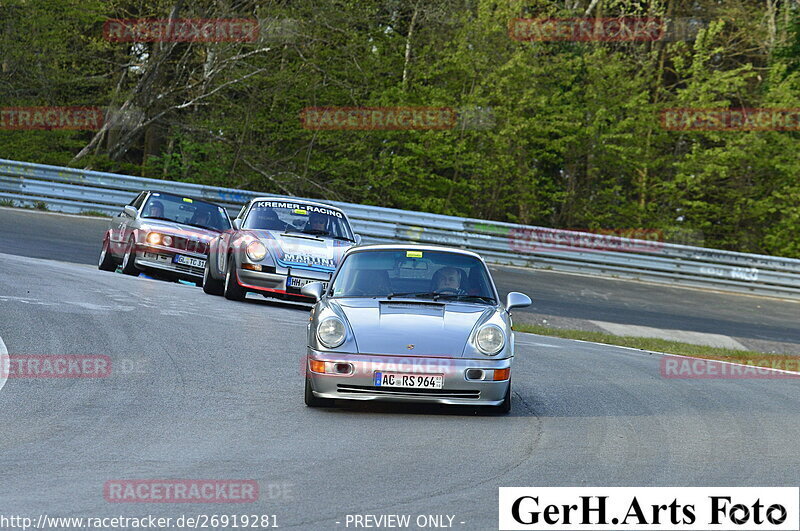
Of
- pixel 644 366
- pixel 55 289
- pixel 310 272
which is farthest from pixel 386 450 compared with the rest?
pixel 55 289

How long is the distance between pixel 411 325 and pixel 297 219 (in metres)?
7.44

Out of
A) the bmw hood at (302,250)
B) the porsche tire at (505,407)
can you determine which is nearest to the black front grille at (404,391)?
the porsche tire at (505,407)

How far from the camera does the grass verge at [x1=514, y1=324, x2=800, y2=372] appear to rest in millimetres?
15172

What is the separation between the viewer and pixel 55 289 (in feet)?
47.3

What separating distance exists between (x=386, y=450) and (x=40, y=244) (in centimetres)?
1470

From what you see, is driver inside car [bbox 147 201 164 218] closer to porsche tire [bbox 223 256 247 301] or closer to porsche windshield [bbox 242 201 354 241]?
porsche windshield [bbox 242 201 354 241]

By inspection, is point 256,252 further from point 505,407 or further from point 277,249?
point 505,407

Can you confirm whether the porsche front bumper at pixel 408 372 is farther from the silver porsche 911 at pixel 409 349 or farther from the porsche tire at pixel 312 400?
the porsche tire at pixel 312 400

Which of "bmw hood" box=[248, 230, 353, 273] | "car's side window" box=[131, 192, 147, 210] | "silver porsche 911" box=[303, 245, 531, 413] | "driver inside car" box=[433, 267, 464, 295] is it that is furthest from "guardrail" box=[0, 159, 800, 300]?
"silver porsche 911" box=[303, 245, 531, 413]

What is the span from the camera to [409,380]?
26.7ft

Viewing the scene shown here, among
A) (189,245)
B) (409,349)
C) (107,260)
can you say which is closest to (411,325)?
(409,349)

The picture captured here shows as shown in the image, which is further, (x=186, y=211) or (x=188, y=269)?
(x=186, y=211)

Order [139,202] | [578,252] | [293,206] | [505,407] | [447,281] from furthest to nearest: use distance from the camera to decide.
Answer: [578,252]
[139,202]
[293,206]
[447,281]
[505,407]

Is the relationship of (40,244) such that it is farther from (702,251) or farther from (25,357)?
(702,251)
